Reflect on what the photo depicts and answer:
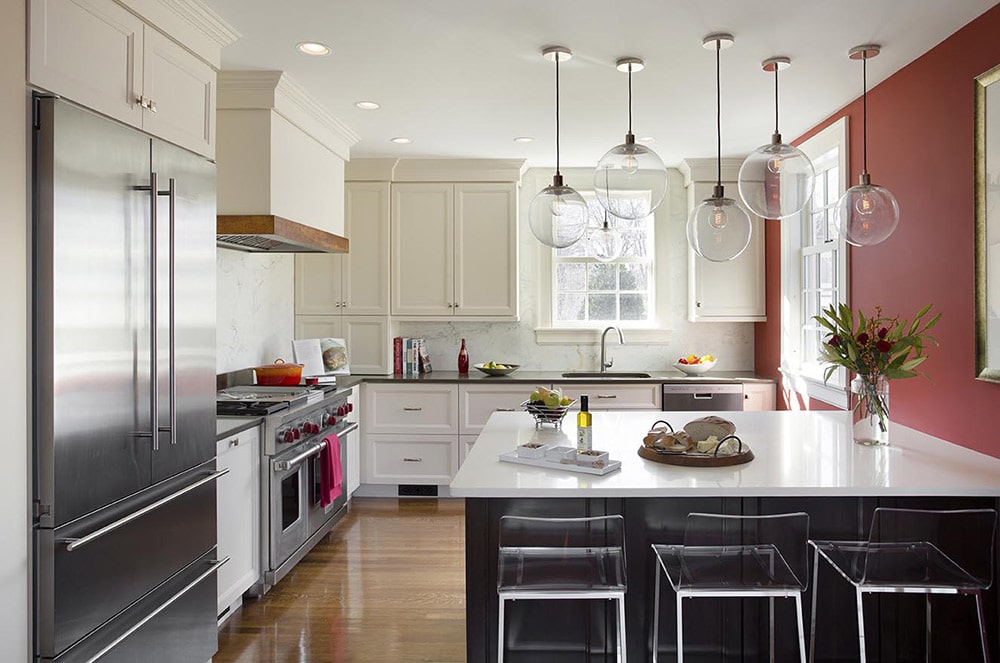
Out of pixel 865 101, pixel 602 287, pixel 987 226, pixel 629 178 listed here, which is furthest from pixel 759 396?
pixel 629 178

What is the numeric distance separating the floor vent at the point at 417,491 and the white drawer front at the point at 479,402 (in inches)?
20.2

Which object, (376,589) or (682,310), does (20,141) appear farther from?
(682,310)

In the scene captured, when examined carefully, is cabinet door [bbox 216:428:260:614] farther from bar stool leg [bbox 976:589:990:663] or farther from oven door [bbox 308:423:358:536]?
bar stool leg [bbox 976:589:990:663]

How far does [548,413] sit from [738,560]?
4.09ft

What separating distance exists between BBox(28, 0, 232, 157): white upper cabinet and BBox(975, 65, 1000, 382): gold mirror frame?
9.72 ft

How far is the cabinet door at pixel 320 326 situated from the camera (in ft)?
18.3

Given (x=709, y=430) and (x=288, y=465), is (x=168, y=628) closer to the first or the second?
(x=288, y=465)

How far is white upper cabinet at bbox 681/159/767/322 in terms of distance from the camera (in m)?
5.51

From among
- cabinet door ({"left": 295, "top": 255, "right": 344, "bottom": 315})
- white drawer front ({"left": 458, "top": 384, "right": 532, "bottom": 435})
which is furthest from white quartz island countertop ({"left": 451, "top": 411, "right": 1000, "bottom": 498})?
cabinet door ({"left": 295, "top": 255, "right": 344, "bottom": 315})

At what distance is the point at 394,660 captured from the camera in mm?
2912

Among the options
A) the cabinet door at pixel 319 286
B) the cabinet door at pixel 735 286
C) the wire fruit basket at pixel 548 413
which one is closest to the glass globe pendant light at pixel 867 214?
the wire fruit basket at pixel 548 413

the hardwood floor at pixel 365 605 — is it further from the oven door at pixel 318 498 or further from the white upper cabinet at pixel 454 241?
the white upper cabinet at pixel 454 241

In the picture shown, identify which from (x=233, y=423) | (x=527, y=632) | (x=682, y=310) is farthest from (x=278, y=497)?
(x=682, y=310)

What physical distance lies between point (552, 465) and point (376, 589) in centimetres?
160
